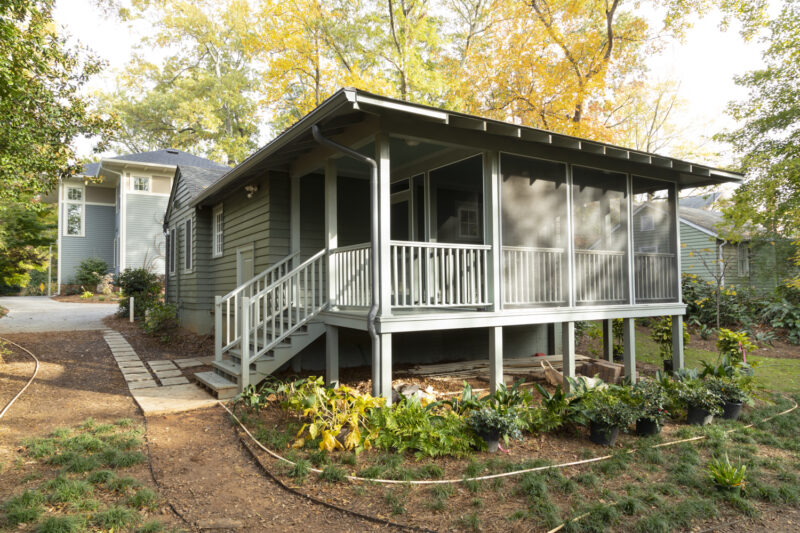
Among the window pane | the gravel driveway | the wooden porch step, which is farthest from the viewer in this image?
the window pane

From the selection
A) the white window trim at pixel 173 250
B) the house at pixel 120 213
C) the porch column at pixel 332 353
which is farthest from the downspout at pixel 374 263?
the house at pixel 120 213

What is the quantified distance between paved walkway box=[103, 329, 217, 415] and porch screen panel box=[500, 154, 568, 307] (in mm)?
4420

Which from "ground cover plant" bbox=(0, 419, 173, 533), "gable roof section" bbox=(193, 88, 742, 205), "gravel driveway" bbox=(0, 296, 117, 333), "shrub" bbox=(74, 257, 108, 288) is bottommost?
"ground cover plant" bbox=(0, 419, 173, 533)

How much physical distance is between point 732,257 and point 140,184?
25.8 meters

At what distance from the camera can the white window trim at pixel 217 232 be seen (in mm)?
10953

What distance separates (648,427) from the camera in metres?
5.06

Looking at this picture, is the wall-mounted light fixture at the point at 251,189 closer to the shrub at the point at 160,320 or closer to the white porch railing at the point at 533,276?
the white porch railing at the point at 533,276

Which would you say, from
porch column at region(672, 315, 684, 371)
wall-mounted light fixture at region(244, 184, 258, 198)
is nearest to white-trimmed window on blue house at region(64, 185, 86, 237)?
wall-mounted light fixture at region(244, 184, 258, 198)

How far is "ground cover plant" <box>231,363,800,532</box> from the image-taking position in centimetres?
330

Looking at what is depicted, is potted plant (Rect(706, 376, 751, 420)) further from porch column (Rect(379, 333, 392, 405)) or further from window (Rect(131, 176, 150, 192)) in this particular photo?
window (Rect(131, 176, 150, 192))

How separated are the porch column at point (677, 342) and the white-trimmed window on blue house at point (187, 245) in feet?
36.4

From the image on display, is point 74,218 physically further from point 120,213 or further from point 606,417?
point 606,417

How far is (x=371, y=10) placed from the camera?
17594 millimetres

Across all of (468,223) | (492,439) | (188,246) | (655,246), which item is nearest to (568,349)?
(468,223)
